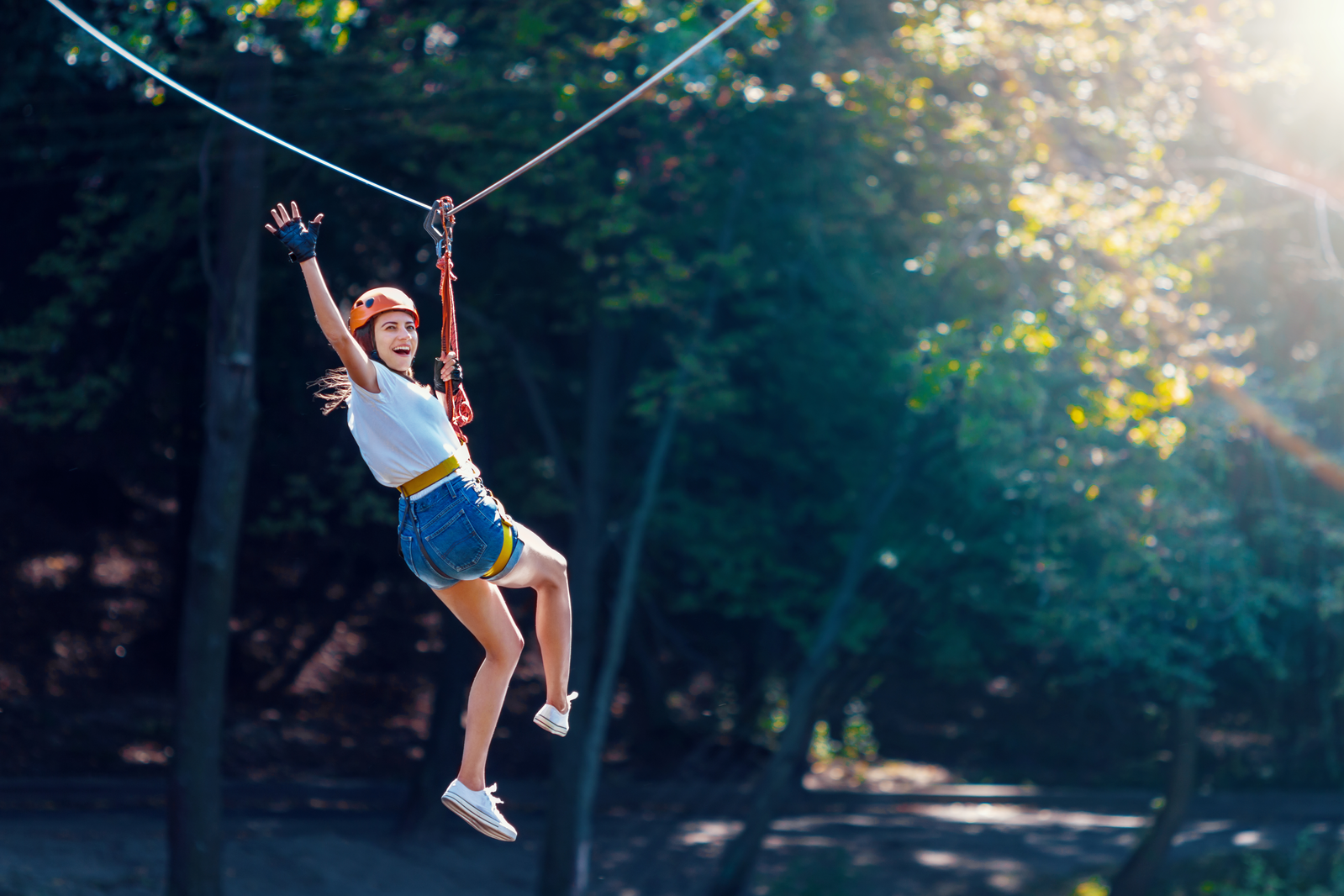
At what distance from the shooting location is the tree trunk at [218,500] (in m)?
13.2

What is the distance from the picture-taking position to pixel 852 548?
17.0 m

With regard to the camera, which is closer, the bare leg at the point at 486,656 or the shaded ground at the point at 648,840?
the bare leg at the point at 486,656

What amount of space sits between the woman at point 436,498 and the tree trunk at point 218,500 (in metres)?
8.86

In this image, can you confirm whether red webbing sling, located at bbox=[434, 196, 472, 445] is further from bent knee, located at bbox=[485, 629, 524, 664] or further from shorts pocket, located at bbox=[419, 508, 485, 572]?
bent knee, located at bbox=[485, 629, 524, 664]

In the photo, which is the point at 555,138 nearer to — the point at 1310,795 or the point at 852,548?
the point at 852,548

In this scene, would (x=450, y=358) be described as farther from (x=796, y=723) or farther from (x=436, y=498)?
(x=796, y=723)

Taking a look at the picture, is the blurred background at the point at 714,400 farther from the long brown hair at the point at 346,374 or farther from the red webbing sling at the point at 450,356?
the long brown hair at the point at 346,374

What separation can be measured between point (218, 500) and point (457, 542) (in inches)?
382

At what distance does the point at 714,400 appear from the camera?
1528 cm

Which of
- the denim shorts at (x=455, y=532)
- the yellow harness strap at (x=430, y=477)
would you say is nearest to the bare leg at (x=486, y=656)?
the denim shorts at (x=455, y=532)

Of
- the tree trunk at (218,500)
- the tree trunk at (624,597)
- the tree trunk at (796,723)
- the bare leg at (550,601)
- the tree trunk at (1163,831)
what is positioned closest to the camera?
the bare leg at (550,601)

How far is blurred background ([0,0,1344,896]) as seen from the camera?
13.4 m

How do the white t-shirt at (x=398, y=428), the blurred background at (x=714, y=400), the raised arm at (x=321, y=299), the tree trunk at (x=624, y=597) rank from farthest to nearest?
the tree trunk at (x=624, y=597)
the blurred background at (x=714, y=400)
the white t-shirt at (x=398, y=428)
the raised arm at (x=321, y=299)

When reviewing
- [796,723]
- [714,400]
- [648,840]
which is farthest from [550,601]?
[648,840]
